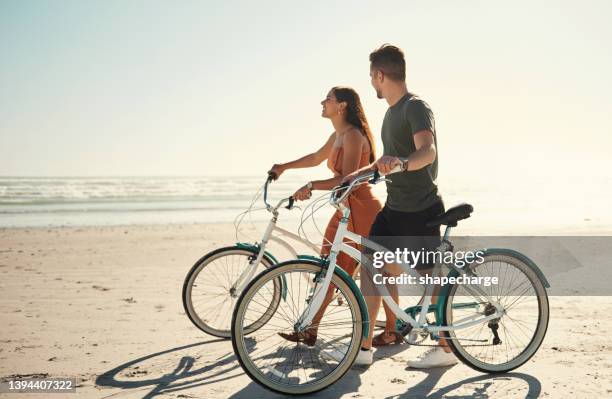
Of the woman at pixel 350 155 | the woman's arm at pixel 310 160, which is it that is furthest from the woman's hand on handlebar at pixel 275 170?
the woman at pixel 350 155

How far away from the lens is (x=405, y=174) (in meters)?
3.96

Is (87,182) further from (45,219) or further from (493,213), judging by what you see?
(493,213)

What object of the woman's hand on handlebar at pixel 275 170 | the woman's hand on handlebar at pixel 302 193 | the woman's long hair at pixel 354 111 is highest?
the woman's long hair at pixel 354 111

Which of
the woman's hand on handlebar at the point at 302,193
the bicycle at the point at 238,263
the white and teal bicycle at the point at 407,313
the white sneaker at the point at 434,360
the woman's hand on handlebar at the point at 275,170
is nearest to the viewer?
the white and teal bicycle at the point at 407,313

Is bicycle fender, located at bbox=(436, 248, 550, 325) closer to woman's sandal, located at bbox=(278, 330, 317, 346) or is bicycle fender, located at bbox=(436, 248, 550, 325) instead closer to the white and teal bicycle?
the white and teal bicycle

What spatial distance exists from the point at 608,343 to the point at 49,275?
264 inches

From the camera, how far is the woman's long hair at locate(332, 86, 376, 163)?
186 inches

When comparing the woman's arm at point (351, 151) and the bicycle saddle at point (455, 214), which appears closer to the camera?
the bicycle saddle at point (455, 214)

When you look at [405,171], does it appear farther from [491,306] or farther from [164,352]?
[164,352]

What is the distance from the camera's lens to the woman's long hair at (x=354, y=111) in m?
4.72

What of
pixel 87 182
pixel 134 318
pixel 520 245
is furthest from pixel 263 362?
pixel 87 182

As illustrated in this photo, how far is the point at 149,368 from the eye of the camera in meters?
4.20

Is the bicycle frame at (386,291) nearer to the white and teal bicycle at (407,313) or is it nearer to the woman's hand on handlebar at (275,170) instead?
the white and teal bicycle at (407,313)

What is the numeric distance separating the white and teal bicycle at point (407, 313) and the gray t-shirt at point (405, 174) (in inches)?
9.1
